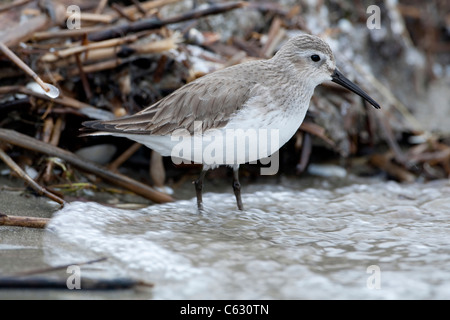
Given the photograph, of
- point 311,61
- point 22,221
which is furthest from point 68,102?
point 311,61

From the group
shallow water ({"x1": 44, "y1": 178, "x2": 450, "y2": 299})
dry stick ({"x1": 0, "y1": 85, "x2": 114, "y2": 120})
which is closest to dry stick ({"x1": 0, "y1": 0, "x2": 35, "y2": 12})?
dry stick ({"x1": 0, "y1": 85, "x2": 114, "y2": 120})

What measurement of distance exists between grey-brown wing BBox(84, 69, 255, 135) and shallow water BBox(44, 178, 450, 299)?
580mm

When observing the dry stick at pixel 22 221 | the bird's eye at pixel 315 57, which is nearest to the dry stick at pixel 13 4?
the dry stick at pixel 22 221

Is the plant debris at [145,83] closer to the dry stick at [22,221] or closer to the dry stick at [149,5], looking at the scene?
the dry stick at [149,5]

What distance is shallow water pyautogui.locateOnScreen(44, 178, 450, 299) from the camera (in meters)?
2.90

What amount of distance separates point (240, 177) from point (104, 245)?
7.30 feet

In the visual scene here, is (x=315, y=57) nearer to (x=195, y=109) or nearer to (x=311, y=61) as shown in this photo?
(x=311, y=61)

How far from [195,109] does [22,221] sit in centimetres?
136

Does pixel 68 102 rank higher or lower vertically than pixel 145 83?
lower

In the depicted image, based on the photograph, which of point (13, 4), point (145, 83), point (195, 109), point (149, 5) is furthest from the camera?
point (149, 5)

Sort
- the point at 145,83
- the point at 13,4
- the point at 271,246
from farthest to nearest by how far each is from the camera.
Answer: the point at 145,83 < the point at 13,4 < the point at 271,246

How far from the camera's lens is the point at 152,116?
4.21 metres

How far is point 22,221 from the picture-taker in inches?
140

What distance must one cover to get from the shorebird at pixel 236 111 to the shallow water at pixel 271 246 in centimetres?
48
